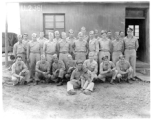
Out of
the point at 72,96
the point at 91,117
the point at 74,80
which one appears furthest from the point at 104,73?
the point at 91,117

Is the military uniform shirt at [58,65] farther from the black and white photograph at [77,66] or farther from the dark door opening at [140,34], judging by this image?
the dark door opening at [140,34]

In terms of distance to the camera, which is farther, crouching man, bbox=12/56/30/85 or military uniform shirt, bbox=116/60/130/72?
military uniform shirt, bbox=116/60/130/72

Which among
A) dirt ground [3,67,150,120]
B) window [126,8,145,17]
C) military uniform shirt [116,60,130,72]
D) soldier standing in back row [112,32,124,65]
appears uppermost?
window [126,8,145,17]

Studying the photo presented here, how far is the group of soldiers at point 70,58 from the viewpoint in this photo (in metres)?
6.56

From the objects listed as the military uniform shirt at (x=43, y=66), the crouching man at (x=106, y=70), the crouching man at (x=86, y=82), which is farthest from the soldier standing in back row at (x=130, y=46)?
the military uniform shirt at (x=43, y=66)

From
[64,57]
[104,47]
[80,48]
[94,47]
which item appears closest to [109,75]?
[104,47]

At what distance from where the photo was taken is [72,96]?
533cm

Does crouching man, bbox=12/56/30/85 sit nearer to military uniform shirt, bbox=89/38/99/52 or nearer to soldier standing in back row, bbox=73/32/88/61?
soldier standing in back row, bbox=73/32/88/61

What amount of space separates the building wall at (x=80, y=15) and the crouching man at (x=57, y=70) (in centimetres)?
278

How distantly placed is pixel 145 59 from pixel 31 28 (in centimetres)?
603

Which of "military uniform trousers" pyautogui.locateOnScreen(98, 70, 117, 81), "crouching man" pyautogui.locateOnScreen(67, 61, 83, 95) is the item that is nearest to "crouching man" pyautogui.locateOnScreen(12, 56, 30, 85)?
"crouching man" pyautogui.locateOnScreen(67, 61, 83, 95)

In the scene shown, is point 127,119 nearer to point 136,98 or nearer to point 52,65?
point 136,98

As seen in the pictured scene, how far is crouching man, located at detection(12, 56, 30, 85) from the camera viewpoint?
6.34 metres

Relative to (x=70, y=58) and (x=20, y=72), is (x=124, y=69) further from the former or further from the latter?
(x=20, y=72)
